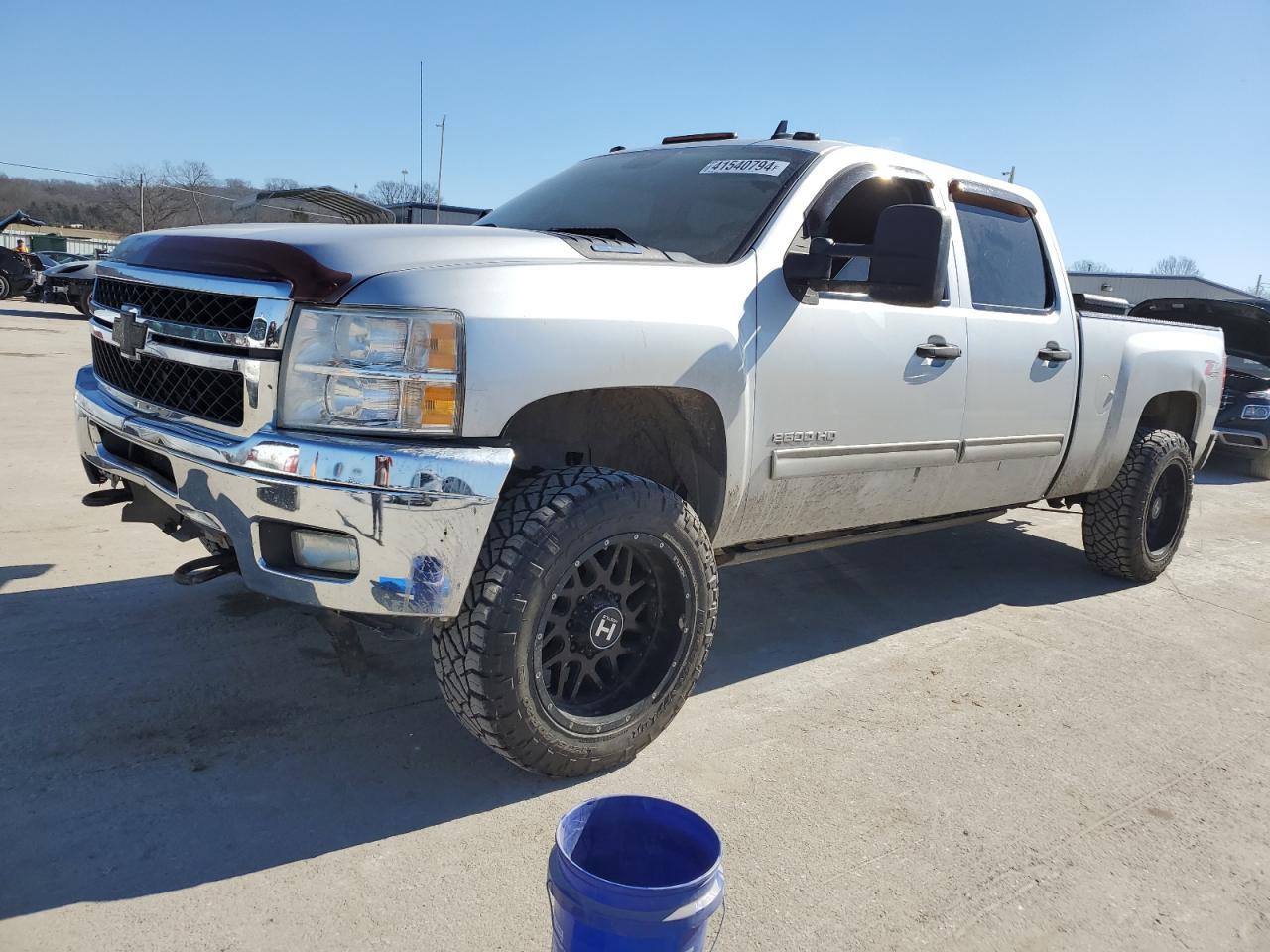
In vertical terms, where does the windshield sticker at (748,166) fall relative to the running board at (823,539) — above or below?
above

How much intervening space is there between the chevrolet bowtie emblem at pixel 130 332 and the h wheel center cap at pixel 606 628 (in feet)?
4.97

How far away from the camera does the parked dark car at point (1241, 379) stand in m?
10.0

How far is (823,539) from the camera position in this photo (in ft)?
12.2

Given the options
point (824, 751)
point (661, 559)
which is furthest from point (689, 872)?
point (824, 751)

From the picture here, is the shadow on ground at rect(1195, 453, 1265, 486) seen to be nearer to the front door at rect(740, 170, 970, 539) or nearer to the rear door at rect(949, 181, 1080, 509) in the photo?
the rear door at rect(949, 181, 1080, 509)

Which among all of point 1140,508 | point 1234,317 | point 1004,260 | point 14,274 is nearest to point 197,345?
point 1004,260

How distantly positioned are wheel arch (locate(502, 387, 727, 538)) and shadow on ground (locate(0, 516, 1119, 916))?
842 mm

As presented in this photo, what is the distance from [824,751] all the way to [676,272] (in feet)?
5.18

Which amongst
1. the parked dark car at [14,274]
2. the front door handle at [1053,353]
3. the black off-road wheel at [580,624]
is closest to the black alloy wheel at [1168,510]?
the front door handle at [1053,353]

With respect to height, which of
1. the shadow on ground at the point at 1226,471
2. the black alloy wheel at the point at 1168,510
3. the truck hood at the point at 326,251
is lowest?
the shadow on ground at the point at 1226,471

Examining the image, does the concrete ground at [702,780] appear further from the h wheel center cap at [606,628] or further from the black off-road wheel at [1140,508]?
the black off-road wheel at [1140,508]

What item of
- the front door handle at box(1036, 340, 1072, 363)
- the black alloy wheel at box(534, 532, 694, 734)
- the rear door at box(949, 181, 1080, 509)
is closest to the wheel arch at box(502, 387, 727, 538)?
the black alloy wheel at box(534, 532, 694, 734)

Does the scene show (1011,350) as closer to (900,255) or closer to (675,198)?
(900,255)

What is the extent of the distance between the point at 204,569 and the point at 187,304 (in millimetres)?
724
